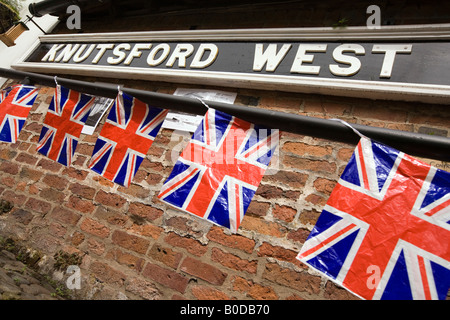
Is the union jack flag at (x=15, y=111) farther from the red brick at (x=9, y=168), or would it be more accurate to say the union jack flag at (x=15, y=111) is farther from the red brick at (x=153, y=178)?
the red brick at (x=153, y=178)

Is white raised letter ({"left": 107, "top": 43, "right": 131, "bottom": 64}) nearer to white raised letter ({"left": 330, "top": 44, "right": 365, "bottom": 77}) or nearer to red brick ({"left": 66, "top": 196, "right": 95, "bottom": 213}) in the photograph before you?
red brick ({"left": 66, "top": 196, "right": 95, "bottom": 213})

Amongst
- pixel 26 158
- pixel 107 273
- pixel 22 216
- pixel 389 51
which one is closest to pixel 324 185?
pixel 389 51

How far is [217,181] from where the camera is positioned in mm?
1198

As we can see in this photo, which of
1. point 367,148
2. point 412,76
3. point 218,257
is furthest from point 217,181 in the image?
point 412,76

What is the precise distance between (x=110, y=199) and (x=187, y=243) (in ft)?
2.56

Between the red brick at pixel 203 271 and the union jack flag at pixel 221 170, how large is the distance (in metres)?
0.45

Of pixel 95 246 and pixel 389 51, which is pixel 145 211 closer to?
pixel 95 246

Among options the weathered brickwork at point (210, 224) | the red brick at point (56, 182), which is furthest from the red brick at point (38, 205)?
the red brick at point (56, 182)

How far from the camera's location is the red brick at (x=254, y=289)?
1271mm

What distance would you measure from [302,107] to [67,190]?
2044 millimetres

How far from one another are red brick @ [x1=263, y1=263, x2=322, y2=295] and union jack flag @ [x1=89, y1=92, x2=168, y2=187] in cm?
97

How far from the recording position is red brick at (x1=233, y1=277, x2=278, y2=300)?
4.17 ft

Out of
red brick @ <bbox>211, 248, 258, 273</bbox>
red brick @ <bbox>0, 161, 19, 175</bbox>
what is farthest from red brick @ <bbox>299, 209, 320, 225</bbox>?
red brick @ <bbox>0, 161, 19, 175</bbox>

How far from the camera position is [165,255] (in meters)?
1.55
